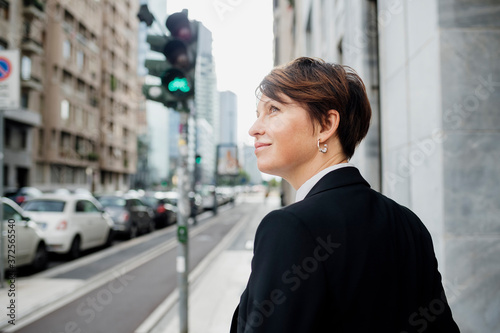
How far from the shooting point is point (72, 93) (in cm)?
4041

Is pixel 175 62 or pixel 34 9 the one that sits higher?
pixel 34 9

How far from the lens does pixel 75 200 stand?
1077cm

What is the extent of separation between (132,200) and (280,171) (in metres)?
15.3

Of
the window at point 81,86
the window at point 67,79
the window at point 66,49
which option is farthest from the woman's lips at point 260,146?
the window at point 81,86

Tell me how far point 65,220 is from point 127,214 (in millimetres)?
4597

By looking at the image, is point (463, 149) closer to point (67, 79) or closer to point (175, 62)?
point (175, 62)

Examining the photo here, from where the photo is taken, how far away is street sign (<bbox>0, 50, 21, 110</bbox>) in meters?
6.54

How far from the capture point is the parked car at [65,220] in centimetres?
992

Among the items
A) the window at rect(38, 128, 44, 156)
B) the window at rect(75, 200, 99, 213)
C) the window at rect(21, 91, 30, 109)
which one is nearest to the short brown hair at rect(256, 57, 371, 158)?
the window at rect(75, 200, 99, 213)

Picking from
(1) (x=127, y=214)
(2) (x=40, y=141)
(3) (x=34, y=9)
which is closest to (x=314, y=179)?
(1) (x=127, y=214)

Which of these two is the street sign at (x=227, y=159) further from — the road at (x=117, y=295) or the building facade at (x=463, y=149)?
the building facade at (x=463, y=149)

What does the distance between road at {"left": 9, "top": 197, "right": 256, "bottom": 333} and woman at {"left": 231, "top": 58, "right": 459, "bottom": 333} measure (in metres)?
4.89

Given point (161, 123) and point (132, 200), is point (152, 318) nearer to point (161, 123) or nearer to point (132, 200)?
point (132, 200)

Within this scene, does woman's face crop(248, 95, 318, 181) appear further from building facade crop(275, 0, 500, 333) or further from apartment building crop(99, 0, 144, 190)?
apartment building crop(99, 0, 144, 190)
